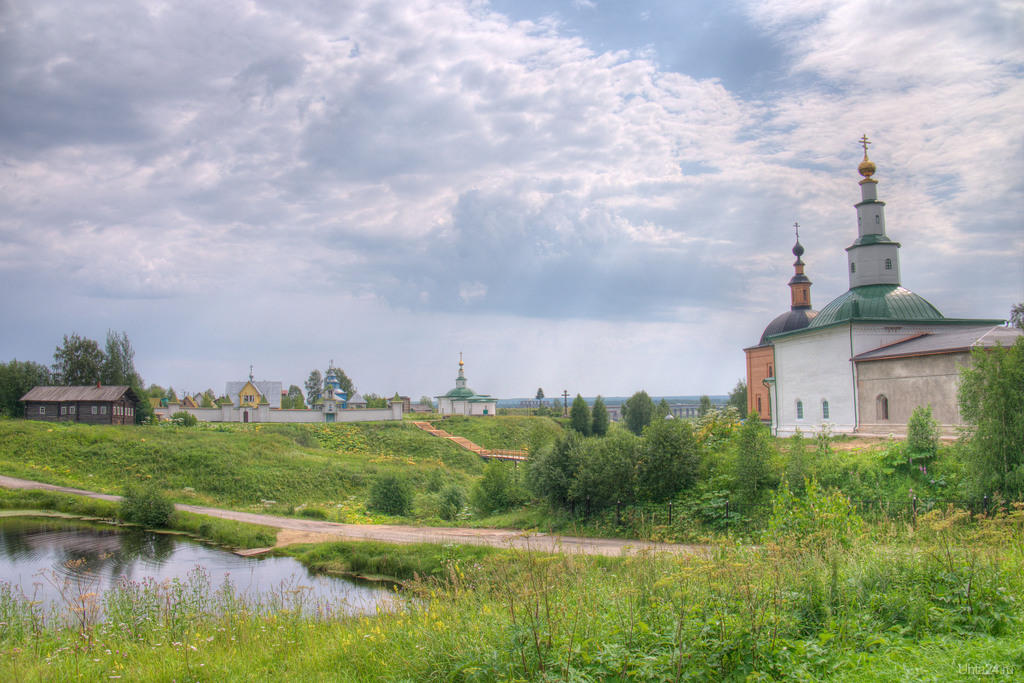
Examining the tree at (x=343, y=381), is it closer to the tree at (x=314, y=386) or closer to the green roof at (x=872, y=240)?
the tree at (x=314, y=386)

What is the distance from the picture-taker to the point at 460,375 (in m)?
75.1

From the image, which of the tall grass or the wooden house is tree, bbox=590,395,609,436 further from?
the tall grass

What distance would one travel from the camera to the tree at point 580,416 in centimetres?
6456

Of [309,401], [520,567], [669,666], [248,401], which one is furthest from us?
[309,401]

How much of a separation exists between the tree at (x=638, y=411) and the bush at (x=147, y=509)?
192 ft

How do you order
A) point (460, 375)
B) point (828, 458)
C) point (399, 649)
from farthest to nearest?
1. point (460, 375)
2. point (828, 458)
3. point (399, 649)

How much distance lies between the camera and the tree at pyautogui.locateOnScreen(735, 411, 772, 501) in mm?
15188

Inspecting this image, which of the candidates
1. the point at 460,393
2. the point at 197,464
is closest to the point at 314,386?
the point at 460,393

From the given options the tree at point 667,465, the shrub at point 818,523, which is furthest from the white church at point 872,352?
the shrub at point 818,523

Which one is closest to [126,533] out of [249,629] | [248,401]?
[249,629]

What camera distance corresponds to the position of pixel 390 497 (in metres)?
26.5

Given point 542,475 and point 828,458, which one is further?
point 542,475

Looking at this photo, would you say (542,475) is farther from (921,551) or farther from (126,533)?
(126,533)

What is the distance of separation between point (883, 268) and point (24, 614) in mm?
29460
